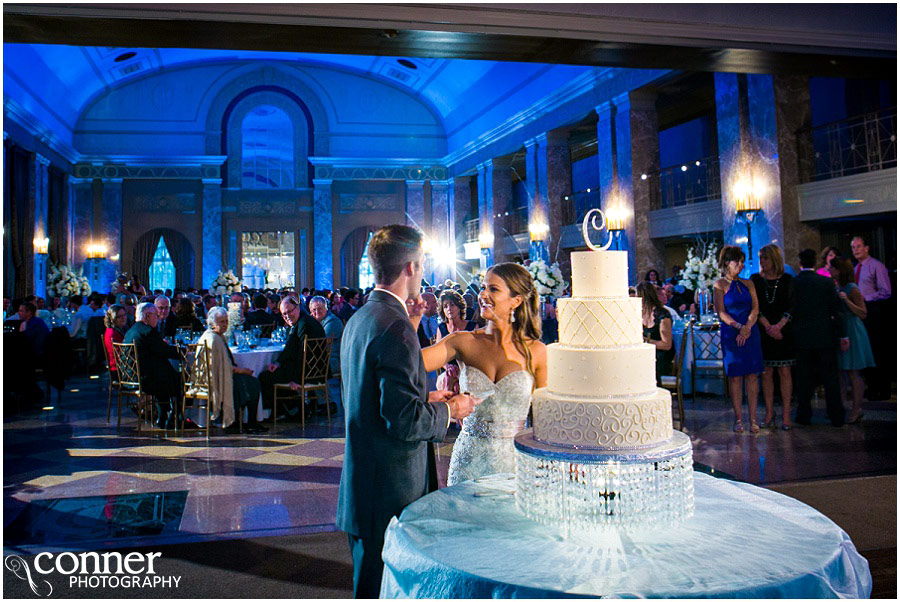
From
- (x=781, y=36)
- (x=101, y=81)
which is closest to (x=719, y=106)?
(x=781, y=36)

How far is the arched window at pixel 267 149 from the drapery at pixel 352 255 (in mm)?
2374

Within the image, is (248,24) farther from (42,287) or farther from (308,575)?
(42,287)

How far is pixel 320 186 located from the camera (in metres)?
19.9

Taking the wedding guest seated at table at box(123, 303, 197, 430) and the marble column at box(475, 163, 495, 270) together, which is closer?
the wedding guest seated at table at box(123, 303, 197, 430)

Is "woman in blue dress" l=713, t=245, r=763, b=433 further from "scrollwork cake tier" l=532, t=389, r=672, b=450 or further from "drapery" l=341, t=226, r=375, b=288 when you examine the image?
"drapery" l=341, t=226, r=375, b=288

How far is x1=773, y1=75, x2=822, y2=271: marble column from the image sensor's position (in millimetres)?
9461

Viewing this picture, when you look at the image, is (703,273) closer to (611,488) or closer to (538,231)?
(538,231)

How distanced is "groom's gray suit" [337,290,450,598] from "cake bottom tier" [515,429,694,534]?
0.43 metres

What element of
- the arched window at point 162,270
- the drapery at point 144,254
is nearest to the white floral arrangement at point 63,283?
the drapery at point 144,254

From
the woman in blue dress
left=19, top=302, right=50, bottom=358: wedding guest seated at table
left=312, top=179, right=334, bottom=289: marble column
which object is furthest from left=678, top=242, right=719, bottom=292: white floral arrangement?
left=312, top=179, right=334, bottom=289: marble column

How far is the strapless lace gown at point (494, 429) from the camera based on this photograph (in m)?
2.63

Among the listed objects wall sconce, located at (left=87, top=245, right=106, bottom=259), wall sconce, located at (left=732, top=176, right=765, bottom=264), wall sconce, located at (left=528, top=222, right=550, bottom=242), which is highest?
wall sconce, located at (left=87, top=245, right=106, bottom=259)

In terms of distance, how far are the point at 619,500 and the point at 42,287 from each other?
16206 mm

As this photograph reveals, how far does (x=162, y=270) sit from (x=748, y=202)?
15450 mm
